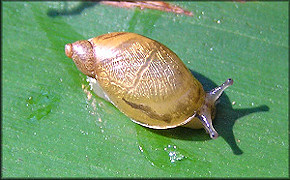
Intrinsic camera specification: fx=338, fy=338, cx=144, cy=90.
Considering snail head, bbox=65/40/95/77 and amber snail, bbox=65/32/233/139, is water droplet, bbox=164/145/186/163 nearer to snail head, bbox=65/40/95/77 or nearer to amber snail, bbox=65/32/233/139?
amber snail, bbox=65/32/233/139

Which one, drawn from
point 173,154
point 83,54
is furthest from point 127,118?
point 83,54

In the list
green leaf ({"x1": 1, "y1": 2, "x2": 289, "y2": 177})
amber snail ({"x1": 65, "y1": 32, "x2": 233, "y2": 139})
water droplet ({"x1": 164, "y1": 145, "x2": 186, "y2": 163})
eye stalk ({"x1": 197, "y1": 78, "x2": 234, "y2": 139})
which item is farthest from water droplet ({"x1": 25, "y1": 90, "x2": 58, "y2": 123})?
eye stalk ({"x1": 197, "y1": 78, "x2": 234, "y2": 139})

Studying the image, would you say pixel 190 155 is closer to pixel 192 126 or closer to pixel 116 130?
pixel 192 126

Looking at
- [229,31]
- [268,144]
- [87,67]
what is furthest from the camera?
[229,31]

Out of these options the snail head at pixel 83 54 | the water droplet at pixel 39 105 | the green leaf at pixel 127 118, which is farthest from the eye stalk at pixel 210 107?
the water droplet at pixel 39 105

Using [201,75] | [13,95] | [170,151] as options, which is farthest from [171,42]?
[13,95]

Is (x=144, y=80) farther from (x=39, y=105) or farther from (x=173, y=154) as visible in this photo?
(x=39, y=105)

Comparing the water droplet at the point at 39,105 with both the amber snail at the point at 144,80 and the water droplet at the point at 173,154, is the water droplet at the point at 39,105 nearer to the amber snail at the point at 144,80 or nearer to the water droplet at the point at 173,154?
the amber snail at the point at 144,80

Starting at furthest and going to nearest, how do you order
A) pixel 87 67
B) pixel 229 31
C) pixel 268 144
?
pixel 229 31 < pixel 268 144 < pixel 87 67
